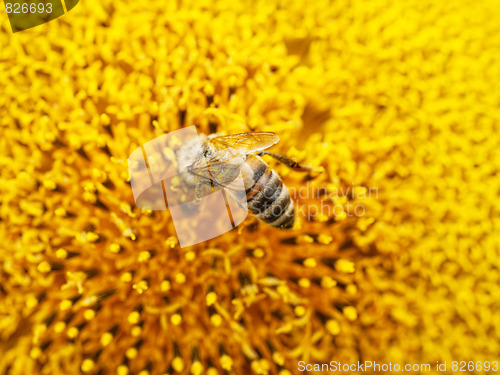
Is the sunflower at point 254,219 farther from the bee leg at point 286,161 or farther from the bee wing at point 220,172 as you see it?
the bee wing at point 220,172

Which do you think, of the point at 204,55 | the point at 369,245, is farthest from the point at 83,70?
the point at 369,245

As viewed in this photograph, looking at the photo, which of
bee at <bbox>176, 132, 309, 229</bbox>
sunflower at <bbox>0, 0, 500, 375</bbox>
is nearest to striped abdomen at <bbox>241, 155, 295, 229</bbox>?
bee at <bbox>176, 132, 309, 229</bbox>

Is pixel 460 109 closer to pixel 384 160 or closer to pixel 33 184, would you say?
pixel 384 160

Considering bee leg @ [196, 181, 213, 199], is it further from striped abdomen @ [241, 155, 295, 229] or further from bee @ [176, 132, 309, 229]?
striped abdomen @ [241, 155, 295, 229]

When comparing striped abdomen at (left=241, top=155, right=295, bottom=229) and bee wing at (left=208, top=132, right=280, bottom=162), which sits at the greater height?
bee wing at (left=208, top=132, right=280, bottom=162)

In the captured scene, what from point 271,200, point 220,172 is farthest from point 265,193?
point 220,172

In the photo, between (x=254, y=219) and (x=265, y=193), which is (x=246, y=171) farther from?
(x=254, y=219)
